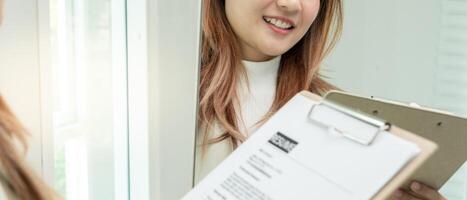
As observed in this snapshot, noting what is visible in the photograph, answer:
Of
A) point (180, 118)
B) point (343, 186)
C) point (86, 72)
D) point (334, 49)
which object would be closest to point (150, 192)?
point (180, 118)

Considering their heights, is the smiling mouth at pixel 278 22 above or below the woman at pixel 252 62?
above

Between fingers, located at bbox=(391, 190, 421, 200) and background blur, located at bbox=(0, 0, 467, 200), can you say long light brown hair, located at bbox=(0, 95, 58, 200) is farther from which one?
fingers, located at bbox=(391, 190, 421, 200)

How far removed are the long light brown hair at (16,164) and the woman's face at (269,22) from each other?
0.37 m

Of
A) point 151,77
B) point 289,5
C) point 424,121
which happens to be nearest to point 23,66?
point 151,77

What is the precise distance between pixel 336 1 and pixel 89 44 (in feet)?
1.38

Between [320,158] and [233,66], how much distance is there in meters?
0.38

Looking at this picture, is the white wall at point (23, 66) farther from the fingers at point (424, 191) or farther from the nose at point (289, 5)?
the fingers at point (424, 191)

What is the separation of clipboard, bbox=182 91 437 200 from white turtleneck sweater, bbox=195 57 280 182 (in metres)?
0.27

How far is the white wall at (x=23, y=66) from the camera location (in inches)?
27.1

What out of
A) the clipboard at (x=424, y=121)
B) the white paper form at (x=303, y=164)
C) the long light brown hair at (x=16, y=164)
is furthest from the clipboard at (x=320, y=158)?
the long light brown hair at (x=16, y=164)

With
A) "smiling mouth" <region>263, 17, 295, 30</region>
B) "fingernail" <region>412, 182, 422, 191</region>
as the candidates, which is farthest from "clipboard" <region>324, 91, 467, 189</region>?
"smiling mouth" <region>263, 17, 295, 30</region>

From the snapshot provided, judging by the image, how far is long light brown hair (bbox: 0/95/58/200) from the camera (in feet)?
1.99

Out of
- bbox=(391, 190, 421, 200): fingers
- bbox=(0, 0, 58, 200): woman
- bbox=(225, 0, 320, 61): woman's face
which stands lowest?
bbox=(391, 190, 421, 200): fingers

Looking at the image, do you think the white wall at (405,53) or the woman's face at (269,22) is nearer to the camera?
the woman's face at (269,22)
